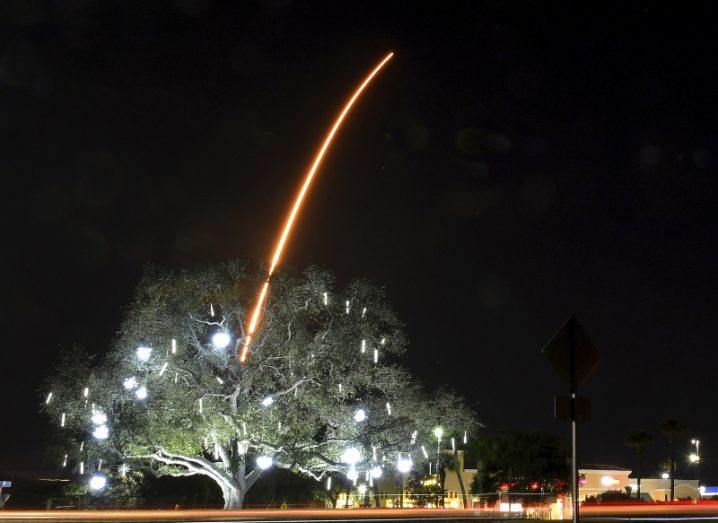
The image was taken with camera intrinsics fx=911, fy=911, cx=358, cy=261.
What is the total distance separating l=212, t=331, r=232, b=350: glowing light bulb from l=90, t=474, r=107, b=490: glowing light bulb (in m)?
8.07

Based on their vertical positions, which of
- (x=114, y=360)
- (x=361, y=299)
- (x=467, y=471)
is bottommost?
(x=467, y=471)

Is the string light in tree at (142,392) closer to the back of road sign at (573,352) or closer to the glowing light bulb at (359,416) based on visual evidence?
the glowing light bulb at (359,416)

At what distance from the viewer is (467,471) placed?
11869 cm

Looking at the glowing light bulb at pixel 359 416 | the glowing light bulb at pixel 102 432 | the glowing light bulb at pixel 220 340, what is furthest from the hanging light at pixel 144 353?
the glowing light bulb at pixel 359 416

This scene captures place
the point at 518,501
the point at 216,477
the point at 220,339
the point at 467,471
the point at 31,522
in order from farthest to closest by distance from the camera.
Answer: the point at 467,471
the point at 216,477
the point at 220,339
the point at 518,501
the point at 31,522

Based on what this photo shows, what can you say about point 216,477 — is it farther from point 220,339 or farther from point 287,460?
point 220,339

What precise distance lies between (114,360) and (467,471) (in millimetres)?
84731

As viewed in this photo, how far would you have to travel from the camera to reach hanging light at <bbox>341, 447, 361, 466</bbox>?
4222 cm

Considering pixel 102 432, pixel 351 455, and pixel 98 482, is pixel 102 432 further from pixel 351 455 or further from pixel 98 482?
pixel 351 455

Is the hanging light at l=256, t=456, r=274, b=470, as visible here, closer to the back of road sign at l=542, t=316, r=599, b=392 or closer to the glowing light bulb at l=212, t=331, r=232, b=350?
the glowing light bulb at l=212, t=331, r=232, b=350

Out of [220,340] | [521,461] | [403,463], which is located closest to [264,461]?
[220,340]

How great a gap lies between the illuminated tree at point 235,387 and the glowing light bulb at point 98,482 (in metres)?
0.06

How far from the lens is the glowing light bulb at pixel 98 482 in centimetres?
4131

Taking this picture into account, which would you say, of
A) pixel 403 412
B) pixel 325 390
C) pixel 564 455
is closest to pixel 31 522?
pixel 325 390
